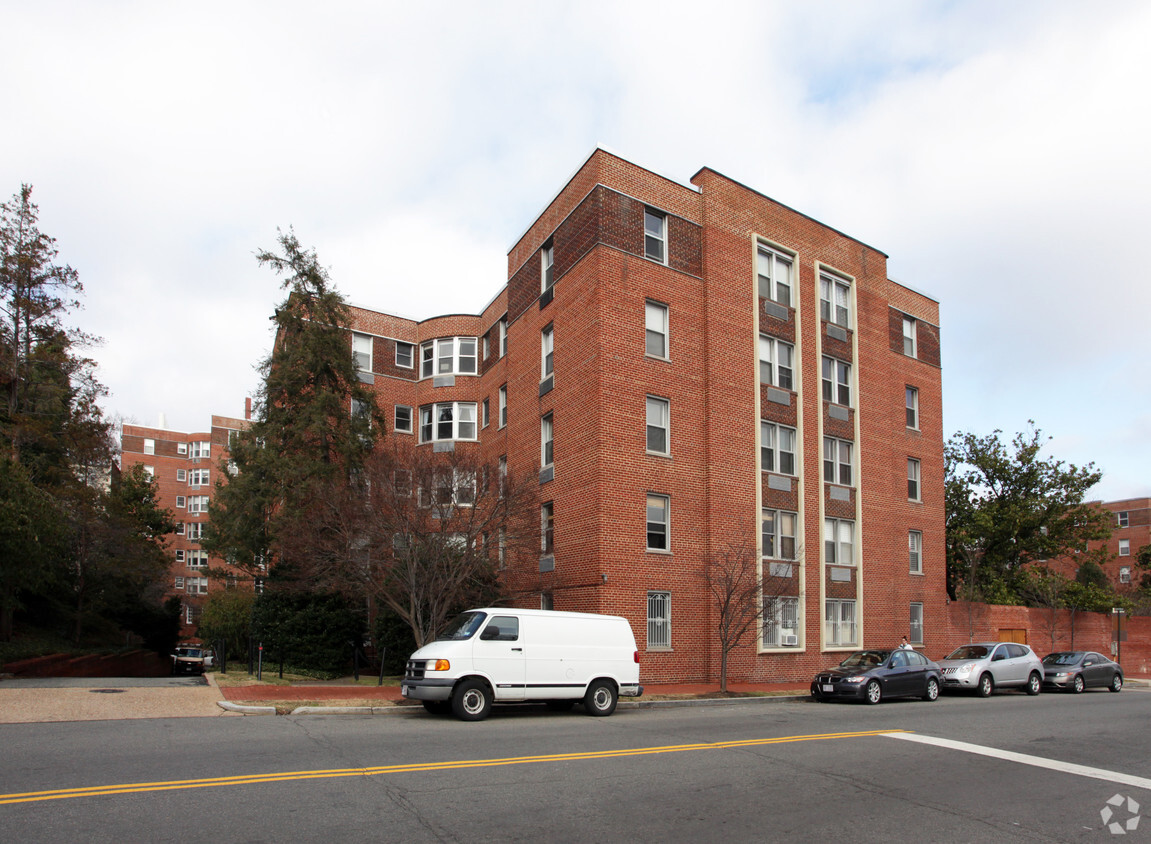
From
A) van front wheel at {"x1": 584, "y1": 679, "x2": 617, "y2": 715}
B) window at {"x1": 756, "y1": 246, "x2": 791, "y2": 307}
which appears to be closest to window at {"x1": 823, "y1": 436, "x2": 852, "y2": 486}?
window at {"x1": 756, "y1": 246, "x2": 791, "y2": 307}

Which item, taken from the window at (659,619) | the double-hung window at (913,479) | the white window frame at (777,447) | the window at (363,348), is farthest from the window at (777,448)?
the window at (363,348)

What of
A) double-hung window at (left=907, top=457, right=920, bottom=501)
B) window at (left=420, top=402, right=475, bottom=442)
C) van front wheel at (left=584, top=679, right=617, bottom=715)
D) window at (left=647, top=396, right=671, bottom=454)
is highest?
window at (left=420, top=402, right=475, bottom=442)

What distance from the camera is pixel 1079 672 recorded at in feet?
87.6

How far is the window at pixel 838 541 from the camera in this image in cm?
2820

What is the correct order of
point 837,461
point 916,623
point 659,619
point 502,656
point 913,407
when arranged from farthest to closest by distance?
point 913,407 → point 916,623 → point 837,461 → point 659,619 → point 502,656

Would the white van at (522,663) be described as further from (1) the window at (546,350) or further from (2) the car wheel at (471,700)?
(1) the window at (546,350)

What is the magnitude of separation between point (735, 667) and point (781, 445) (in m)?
7.08

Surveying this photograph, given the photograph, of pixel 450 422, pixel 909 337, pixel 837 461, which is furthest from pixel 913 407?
pixel 450 422

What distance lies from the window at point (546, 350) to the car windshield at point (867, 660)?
11.9 m

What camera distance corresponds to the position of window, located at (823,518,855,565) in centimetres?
2820

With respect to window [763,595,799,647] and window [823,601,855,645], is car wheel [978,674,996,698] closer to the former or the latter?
window [823,601,855,645]

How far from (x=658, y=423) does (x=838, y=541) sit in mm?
8359

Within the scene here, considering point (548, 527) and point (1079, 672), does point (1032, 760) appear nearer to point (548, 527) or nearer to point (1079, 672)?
point (548, 527)

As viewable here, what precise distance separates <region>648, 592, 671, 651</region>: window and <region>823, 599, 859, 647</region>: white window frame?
6.63 metres
